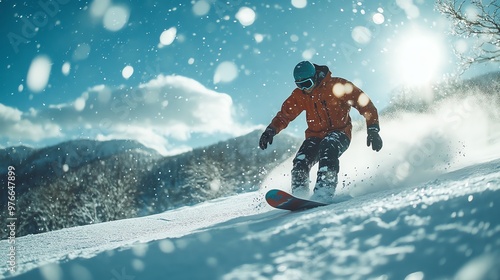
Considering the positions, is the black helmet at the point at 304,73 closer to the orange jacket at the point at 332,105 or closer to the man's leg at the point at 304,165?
the orange jacket at the point at 332,105

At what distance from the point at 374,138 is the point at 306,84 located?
1.11 metres

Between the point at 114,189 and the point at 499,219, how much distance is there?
40.4 m

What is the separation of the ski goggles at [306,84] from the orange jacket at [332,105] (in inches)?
5.1

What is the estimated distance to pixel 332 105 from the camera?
4379mm

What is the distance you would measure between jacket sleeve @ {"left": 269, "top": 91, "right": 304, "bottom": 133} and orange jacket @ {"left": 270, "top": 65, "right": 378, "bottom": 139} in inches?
7.1

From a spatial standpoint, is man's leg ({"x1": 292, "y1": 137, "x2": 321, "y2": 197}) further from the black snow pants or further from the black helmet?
the black helmet

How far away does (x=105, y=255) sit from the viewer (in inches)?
57.6

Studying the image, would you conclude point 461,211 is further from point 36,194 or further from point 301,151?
point 36,194

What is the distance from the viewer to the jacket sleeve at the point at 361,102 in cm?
440

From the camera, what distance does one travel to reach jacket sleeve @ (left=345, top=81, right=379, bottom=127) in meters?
4.40

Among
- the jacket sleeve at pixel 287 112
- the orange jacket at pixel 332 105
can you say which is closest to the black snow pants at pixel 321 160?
the orange jacket at pixel 332 105

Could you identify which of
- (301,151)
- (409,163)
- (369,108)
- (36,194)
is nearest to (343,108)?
(369,108)

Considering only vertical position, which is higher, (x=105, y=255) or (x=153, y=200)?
(x=105, y=255)

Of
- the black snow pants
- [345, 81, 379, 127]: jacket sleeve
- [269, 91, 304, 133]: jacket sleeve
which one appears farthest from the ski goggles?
the black snow pants
